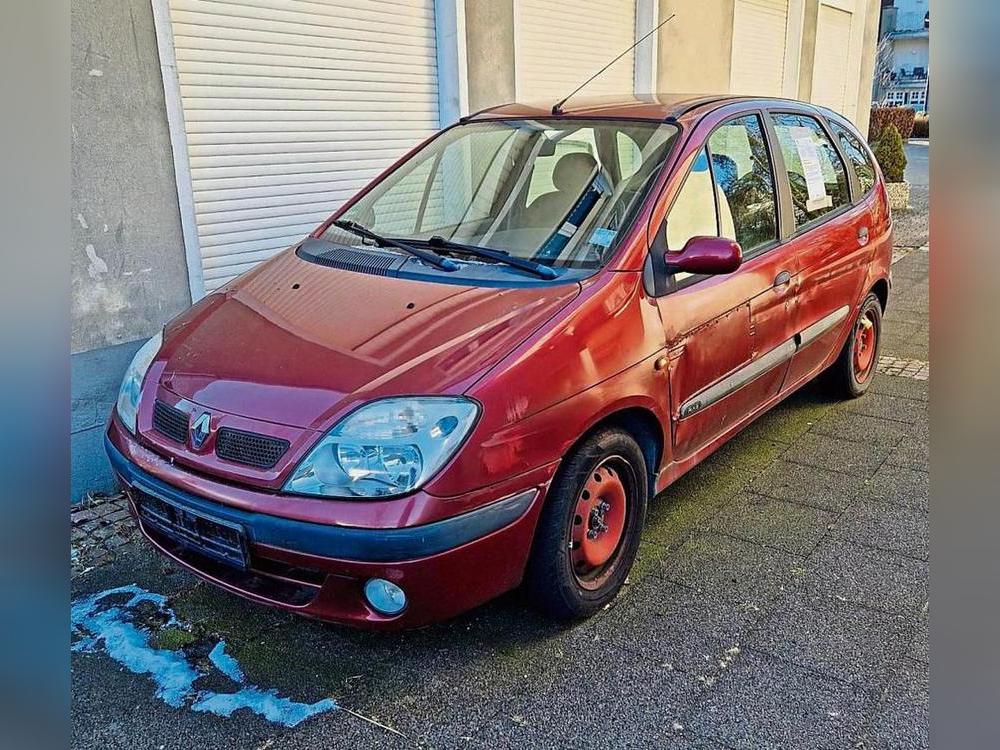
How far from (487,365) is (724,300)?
4.32ft

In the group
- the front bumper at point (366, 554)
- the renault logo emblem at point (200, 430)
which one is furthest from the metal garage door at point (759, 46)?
the renault logo emblem at point (200, 430)

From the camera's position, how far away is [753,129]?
12.6ft

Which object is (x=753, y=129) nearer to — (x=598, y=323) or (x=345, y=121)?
(x=598, y=323)

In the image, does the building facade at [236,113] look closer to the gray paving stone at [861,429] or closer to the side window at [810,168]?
the side window at [810,168]

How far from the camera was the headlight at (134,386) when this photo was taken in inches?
112

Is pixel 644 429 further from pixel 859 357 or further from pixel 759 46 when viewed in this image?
pixel 759 46

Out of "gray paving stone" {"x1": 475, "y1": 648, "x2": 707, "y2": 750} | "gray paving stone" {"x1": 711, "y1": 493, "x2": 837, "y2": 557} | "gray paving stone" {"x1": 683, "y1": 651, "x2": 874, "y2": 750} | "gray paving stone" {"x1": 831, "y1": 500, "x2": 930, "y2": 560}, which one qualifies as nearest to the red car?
"gray paving stone" {"x1": 475, "y1": 648, "x2": 707, "y2": 750}

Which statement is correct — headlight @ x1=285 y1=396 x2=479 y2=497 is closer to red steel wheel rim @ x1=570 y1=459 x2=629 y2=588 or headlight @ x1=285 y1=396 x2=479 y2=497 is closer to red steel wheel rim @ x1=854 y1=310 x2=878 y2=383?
red steel wheel rim @ x1=570 y1=459 x2=629 y2=588

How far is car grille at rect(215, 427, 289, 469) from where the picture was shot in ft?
7.86

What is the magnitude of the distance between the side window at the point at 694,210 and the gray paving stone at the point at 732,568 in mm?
1251

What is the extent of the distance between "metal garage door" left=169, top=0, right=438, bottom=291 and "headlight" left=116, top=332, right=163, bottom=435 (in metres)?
1.75

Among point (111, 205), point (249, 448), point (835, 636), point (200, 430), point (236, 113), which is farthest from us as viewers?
point (236, 113)

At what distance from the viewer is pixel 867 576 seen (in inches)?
125

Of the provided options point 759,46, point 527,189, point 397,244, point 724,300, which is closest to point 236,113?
point 397,244
